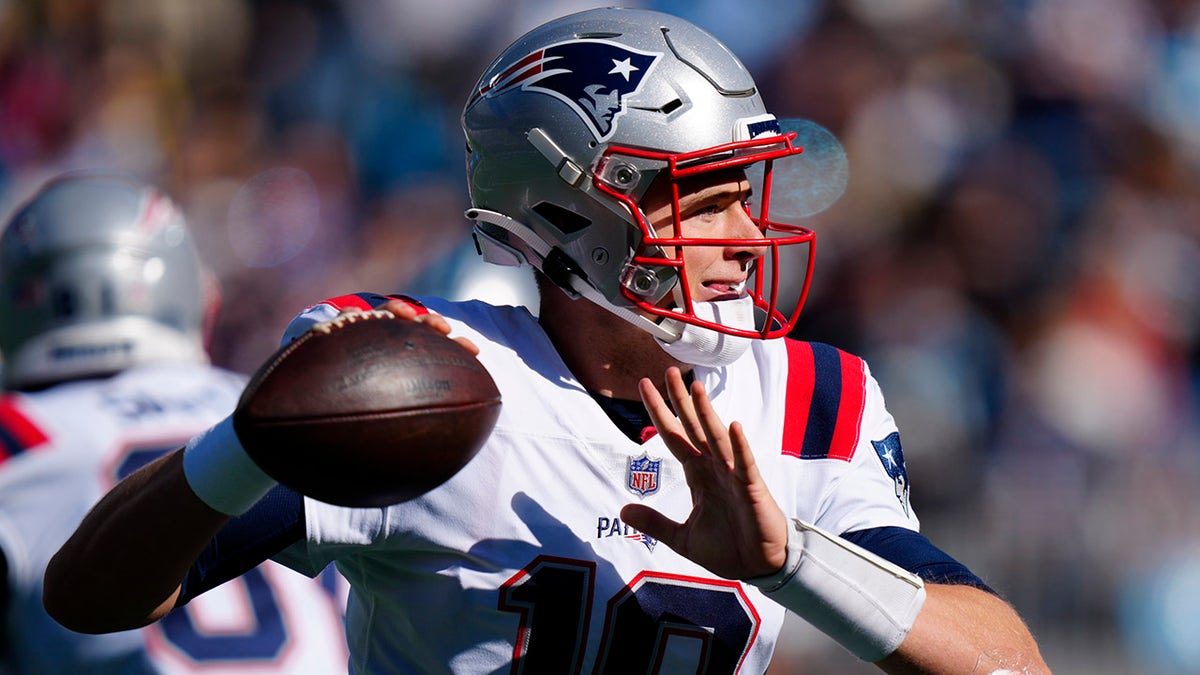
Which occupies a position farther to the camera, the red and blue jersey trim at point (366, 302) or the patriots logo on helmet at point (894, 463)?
the patriots logo on helmet at point (894, 463)

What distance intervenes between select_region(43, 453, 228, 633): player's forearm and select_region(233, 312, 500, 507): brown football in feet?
0.54

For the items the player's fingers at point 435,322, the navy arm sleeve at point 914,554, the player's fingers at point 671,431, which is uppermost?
the player's fingers at point 435,322

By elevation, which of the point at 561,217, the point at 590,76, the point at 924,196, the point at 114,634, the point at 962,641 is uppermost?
the point at 590,76

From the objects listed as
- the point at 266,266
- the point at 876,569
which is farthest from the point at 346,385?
the point at 266,266

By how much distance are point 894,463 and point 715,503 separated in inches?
21.5

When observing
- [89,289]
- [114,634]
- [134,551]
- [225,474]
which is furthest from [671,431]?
[89,289]

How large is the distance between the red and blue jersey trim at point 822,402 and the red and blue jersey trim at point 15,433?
1807 mm

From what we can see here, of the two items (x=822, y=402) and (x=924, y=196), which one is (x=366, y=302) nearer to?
(x=822, y=402)

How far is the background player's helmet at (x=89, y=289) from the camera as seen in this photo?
3652 millimetres

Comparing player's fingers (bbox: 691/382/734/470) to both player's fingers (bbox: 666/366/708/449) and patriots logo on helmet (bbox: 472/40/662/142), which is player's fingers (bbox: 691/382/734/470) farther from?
patriots logo on helmet (bbox: 472/40/662/142)

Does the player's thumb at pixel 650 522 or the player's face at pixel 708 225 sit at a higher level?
the player's face at pixel 708 225

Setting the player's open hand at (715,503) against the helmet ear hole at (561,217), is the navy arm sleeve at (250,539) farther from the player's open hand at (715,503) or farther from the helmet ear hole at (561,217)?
the helmet ear hole at (561,217)

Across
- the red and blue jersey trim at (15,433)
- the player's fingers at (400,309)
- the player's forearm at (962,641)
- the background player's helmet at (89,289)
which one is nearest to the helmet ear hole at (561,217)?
the player's fingers at (400,309)

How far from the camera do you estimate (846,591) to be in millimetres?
2018
